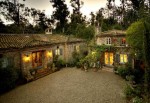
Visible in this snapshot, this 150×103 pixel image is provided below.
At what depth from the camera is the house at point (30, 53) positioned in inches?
592

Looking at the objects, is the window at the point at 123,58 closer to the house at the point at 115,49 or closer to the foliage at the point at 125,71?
the house at the point at 115,49

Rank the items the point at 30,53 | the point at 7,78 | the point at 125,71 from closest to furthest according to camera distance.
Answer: the point at 7,78
the point at 125,71
the point at 30,53

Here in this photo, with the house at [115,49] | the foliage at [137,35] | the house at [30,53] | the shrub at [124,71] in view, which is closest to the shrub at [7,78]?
the house at [30,53]

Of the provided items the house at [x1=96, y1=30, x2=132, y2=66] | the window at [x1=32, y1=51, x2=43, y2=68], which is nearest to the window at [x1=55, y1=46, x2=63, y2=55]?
the window at [x1=32, y1=51, x2=43, y2=68]

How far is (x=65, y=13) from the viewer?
43.4 metres

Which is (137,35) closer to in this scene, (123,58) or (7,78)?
(123,58)

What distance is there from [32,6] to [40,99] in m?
33.9

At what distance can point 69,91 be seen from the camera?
13.1 m

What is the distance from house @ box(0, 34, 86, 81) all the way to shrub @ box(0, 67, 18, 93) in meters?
0.67

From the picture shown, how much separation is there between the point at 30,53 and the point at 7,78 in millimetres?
4798

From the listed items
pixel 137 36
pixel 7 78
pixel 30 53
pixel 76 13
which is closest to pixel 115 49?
pixel 137 36

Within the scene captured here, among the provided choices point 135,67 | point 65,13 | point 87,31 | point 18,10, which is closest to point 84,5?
point 65,13

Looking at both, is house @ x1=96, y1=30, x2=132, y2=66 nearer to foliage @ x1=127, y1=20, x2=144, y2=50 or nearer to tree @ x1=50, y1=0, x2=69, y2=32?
foliage @ x1=127, y1=20, x2=144, y2=50

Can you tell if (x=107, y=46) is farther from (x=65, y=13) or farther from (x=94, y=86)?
(x=65, y=13)
